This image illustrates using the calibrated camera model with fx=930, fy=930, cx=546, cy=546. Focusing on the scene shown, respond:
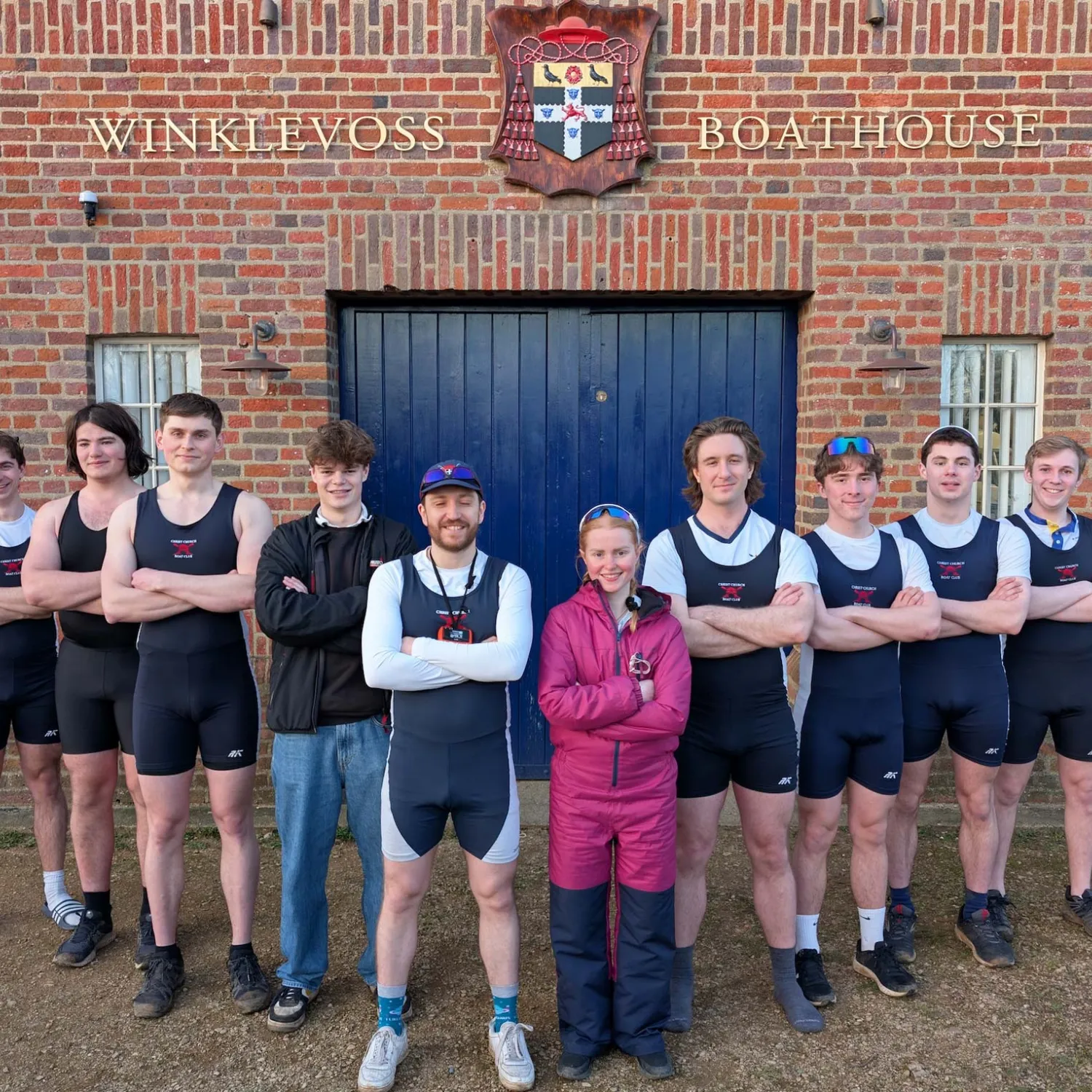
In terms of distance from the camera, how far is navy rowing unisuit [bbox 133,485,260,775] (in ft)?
10.9

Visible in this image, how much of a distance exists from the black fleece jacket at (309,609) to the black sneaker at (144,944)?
1.18 meters

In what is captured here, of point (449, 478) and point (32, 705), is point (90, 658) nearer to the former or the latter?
point (32, 705)

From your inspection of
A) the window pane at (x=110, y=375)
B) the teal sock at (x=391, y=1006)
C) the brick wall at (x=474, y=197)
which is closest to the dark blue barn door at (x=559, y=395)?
the brick wall at (x=474, y=197)

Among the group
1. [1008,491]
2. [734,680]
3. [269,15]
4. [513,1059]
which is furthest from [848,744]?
[269,15]

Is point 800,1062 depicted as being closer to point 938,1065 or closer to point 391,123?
point 938,1065

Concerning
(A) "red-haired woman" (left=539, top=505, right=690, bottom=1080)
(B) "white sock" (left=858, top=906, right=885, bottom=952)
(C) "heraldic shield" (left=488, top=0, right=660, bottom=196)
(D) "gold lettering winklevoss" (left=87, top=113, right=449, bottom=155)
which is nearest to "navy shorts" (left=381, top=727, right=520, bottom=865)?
(A) "red-haired woman" (left=539, top=505, right=690, bottom=1080)

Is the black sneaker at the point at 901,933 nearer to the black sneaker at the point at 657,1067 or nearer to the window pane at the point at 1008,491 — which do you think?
the black sneaker at the point at 657,1067

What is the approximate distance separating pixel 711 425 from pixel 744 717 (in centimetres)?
102

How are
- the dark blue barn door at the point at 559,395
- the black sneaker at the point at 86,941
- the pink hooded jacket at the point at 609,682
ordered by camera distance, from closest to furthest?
the pink hooded jacket at the point at 609,682 → the black sneaker at the point at 86,941 → the dark blue barn door at the point at 559,395

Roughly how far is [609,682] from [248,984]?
5.86 ft

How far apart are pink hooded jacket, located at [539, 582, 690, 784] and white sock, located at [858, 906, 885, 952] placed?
1.24 meters

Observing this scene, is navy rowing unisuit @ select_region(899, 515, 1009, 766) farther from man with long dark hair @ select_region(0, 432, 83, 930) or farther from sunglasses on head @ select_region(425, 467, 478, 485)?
man with long dark hair @ select_region(0, 432, 83, 930)

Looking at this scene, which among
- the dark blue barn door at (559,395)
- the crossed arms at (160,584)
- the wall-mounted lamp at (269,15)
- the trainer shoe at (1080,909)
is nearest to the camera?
the crossed arms at (160,584)

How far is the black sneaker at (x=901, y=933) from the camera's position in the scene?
3684 millimetres
